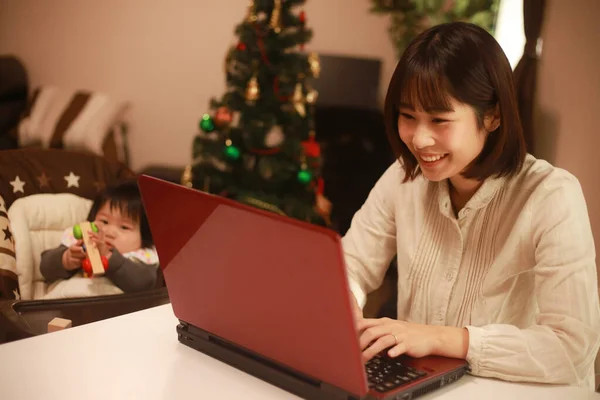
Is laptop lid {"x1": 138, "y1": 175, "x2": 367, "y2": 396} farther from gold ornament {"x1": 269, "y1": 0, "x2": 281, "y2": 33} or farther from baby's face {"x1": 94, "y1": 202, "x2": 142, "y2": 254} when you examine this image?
gold ornament {"x1": 269, "y1": 0, "x2": 281, "y2": 33}

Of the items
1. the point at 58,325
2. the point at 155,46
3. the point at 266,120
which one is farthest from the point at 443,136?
the point at 155,46

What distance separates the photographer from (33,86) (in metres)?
5.23

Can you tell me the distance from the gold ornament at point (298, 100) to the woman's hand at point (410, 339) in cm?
244

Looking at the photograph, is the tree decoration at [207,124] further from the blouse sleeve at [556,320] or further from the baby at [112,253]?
the blouse sleeve at [556,320]

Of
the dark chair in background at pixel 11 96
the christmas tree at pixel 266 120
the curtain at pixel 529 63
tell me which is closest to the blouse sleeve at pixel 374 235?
the curtain at pixel 529 63

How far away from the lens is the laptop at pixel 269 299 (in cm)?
92

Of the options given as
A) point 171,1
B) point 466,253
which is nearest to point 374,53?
point 171,1

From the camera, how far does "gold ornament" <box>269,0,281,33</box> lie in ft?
11.4

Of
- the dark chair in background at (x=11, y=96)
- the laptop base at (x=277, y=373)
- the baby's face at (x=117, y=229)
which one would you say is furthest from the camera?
the dark chair in background at (x=11, y=96)

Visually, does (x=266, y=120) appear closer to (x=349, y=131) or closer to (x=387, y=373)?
(x=349, y=131)

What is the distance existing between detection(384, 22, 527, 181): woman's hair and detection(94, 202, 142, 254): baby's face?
1208mm

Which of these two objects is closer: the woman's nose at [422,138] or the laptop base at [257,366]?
the laptop base at [257,366]

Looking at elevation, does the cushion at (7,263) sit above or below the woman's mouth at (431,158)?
below

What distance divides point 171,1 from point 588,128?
3.08 meters
